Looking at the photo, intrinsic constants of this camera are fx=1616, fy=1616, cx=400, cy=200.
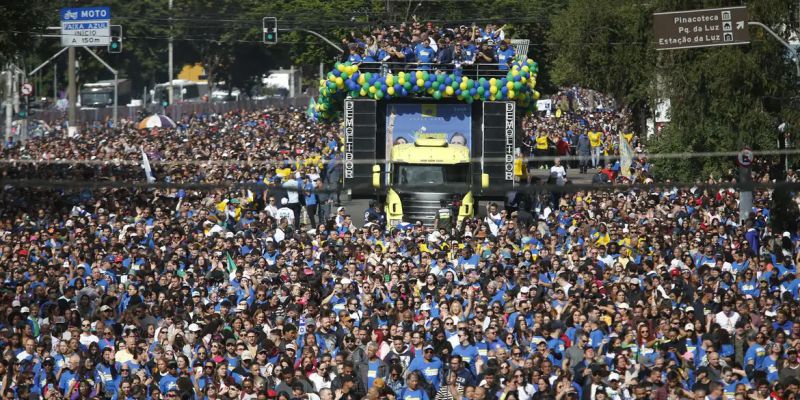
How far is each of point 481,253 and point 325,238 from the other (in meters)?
3.46

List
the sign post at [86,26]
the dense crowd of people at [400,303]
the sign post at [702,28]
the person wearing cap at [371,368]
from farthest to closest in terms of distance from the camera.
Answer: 1. the sign post at [86,26]
2. the sign post at [702,28]
3. the person wearing cap at [371,368]
4. the dense crowd of people at [400,303]

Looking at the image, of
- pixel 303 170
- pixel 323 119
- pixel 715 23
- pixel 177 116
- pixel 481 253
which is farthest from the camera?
pixel 177 116

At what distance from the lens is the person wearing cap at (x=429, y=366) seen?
597 inches

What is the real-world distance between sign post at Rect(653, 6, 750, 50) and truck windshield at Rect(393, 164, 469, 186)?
17.1 feet

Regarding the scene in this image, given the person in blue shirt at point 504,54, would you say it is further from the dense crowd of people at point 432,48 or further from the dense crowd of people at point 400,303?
the dense crowd of people at point 400,303

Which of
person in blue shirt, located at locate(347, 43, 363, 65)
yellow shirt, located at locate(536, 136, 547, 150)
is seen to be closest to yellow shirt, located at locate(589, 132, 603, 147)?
yellow shirt, located at locate(536, 136, 547, 150)

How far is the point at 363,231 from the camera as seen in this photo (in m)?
24.5

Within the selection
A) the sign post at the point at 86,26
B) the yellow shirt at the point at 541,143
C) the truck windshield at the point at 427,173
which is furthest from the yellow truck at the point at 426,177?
the sign post at the point at 86,26

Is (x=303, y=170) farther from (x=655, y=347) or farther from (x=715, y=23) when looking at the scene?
(x=655, y=347)

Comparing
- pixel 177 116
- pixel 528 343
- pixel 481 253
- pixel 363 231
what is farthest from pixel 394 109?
pixel 177 116

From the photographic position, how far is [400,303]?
56.9 feet

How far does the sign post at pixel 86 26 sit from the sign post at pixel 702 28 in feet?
83.9

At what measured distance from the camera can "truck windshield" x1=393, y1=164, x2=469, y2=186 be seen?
1182 inches

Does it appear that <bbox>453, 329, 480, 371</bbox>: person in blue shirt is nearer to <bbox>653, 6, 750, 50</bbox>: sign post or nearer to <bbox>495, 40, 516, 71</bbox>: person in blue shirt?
<bbox>653, 6, 750, 50</bbox>: sign post
